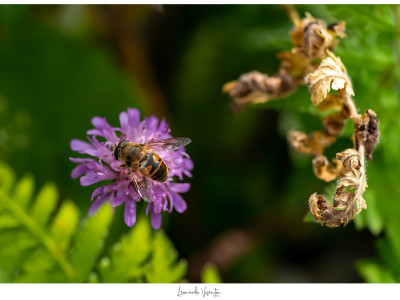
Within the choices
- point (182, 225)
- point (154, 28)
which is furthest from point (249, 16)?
point (182, 225)

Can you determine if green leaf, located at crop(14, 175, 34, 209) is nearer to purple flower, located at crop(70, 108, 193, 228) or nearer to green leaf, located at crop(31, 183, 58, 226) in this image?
green leaf, located at crop(31, 183, 58, 226)

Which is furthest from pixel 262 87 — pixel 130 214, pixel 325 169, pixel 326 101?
pixel 130 214

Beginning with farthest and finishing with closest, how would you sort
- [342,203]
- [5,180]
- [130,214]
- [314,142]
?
[5,180] → [314,142] → [130,214] → [342,203]

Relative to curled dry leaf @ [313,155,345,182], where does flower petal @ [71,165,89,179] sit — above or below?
above

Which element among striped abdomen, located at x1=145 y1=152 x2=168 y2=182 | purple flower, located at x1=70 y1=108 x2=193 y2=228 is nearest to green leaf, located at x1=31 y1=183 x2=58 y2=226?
purple flower, located at x1=70 y1=108 x2=193 y2=228

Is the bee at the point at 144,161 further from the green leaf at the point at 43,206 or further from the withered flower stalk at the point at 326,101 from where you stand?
the green leaf at the point at 43,206

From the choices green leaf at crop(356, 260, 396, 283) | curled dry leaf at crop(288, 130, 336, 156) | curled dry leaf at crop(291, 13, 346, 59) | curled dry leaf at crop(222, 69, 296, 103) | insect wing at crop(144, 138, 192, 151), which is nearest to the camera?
insect wing at crop(144, 138, 192, 151)

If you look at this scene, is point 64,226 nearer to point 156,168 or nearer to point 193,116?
point 156,168
